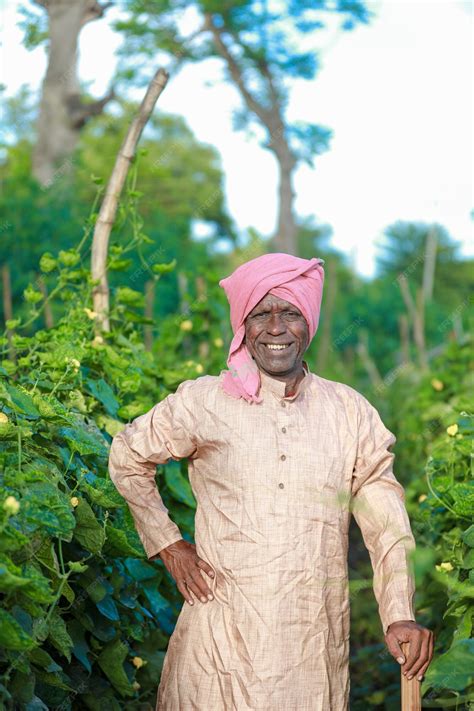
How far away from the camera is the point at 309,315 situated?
3070 millimetres

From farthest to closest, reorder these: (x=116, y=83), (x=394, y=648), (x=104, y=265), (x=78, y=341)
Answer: (x=116, y=83)
(x=104, y=265)
(x=78, y=341)
(x=394, y=648)

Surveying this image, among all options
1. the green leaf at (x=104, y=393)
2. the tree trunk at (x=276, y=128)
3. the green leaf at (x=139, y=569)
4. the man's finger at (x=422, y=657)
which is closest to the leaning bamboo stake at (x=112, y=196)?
the green leaf at (x=104, y=393)

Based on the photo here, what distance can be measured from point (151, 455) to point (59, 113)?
11650mm

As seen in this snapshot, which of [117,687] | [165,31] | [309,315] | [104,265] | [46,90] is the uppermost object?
[165,31]

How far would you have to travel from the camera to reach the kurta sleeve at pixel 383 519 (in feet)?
9.39

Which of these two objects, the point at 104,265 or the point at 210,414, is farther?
the point at 104,265

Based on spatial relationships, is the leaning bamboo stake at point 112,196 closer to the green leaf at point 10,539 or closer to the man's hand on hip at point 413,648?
the man's hand on hip at point 413,648

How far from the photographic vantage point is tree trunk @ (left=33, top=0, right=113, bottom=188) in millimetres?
13422

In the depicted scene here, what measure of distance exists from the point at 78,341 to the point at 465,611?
1861mm

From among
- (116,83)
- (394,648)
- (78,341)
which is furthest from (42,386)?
(116,83)

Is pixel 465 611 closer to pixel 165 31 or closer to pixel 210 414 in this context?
pixel 210 414

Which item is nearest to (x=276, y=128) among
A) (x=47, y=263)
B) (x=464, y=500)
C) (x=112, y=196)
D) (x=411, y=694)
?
(x=112, y=196)

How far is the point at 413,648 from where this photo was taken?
2779mm

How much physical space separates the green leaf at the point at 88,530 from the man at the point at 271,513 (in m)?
0.26
